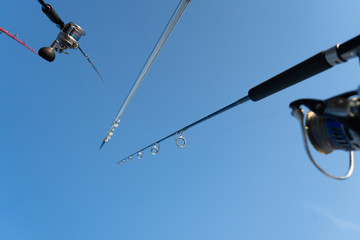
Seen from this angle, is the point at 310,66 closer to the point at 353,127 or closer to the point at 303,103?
the point at 303,103

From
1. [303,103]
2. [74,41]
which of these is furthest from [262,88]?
[74,41]


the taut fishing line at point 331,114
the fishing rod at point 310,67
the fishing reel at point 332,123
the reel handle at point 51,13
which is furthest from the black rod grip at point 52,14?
the fishing reel at point 332,123

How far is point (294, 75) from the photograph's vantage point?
2002mm

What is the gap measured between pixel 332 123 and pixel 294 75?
72cm

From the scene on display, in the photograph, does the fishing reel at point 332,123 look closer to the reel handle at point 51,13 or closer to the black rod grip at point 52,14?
the reel handle at point 51,13

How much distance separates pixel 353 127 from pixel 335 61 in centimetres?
64

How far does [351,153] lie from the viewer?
1552mm

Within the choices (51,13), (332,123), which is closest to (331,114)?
(332,123)

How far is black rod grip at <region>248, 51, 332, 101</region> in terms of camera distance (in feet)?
5.92

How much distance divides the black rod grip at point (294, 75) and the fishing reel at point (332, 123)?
427 mm

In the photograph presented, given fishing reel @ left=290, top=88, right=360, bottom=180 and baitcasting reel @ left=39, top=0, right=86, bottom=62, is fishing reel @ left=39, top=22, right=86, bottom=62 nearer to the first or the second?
baitcasting reel @ left=39, top=0, right=86, bottom=62

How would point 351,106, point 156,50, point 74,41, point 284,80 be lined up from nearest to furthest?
point 351,106 < point 284,80 < point 156,50 < point 74,41

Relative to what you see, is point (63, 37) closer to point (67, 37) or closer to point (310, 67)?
point (67, 37)

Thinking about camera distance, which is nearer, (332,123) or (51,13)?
(332,123)
